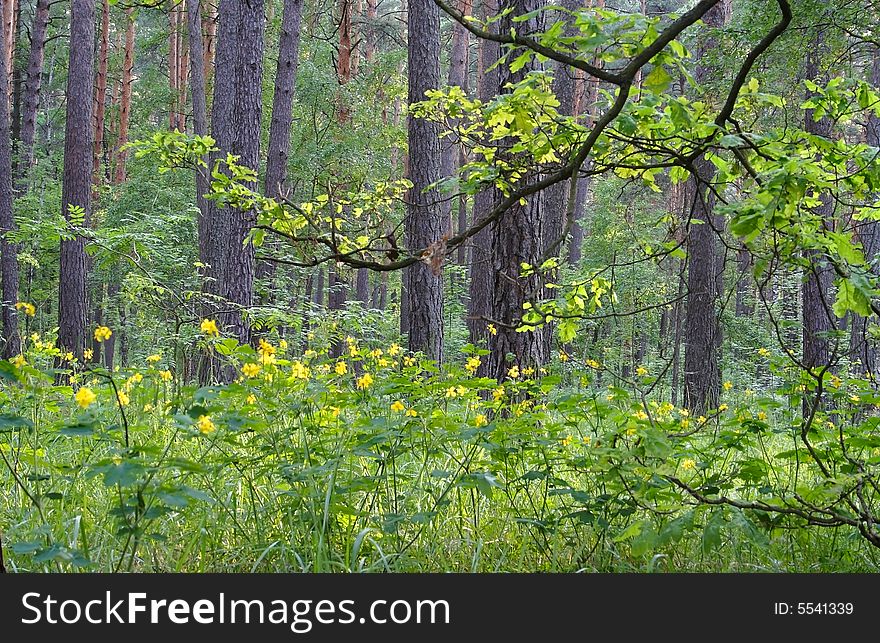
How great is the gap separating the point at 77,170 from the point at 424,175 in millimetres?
6678

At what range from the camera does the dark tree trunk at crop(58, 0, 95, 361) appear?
11758 millimetres

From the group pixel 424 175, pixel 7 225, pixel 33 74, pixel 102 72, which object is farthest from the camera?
pixel 102 72

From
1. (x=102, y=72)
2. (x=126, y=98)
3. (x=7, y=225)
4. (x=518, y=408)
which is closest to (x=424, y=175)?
(x=518, y=408)

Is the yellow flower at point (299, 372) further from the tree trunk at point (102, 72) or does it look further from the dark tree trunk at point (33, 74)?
the tree trunk at point (102, 72)

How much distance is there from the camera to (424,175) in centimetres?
830

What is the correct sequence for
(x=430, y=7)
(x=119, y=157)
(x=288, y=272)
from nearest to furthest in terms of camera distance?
(x=430, y=7)
(x=288, y=272)
(x=119, y=157)

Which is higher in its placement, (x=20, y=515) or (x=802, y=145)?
(x=802, y=145)

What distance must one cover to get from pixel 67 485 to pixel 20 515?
579mm

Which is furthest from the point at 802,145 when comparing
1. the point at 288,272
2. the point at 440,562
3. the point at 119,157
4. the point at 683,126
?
the point at 119,157

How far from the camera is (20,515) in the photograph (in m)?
2.98

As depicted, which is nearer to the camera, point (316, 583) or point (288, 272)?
point (316, 583)

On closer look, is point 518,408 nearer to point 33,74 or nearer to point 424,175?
point 424,175

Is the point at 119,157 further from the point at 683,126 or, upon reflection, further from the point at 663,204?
the point at 683,126

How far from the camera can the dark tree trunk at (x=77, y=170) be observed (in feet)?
38.6
